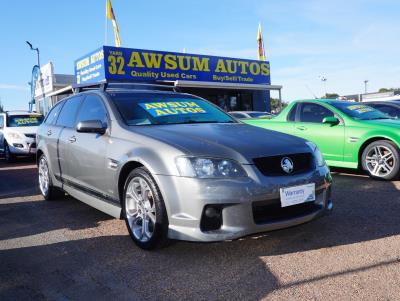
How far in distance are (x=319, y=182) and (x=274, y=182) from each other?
595 millimetres

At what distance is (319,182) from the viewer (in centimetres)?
366

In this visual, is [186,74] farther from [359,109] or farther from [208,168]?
[208,168]

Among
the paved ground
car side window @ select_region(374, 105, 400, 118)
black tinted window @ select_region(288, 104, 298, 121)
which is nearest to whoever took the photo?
the paved ground

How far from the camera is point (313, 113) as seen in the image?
301 inches

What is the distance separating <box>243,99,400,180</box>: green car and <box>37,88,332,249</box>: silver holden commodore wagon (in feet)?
10.1

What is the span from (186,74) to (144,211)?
1815cm

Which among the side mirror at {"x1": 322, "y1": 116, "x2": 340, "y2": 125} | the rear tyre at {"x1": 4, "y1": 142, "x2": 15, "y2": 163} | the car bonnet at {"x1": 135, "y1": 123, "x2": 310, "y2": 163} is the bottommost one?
the rear tyre at {"x1": 4, "y1": 142, "x2": 15, "y2": 163}

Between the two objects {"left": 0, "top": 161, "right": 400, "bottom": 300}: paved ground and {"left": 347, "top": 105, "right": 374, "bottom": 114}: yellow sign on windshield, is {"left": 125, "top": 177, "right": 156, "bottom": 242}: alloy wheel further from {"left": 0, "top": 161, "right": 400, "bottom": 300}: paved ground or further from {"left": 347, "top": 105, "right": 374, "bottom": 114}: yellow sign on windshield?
{"left": 347, "top": 105, "right": 374, "bottom": 114}: yellow sign on windshield

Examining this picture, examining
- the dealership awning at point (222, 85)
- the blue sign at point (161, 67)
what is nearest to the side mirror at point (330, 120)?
the blue sign at point (161, 67)

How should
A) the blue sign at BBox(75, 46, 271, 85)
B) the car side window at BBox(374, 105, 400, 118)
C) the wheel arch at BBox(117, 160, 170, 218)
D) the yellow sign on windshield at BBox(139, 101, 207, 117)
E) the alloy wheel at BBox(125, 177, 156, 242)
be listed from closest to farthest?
the alloy wheel at BBox(125, 177, 156, 242), the wheel arch at BBox(117, 160, 170, 218), the yellow sign on windshield at BBox(139, 101, 207, 117), the car side window at BBox(374, 105, 400, 118), the blue sign at BBox(75, 46, 271, 85)

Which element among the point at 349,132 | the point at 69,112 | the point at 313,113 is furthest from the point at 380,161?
the point at 69,112

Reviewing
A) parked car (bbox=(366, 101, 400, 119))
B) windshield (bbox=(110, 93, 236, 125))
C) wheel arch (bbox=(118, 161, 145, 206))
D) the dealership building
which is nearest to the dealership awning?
the dealership building

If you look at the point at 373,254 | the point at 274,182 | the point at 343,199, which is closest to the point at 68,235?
the point at 274,182

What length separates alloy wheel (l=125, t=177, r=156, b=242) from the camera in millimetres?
3582
